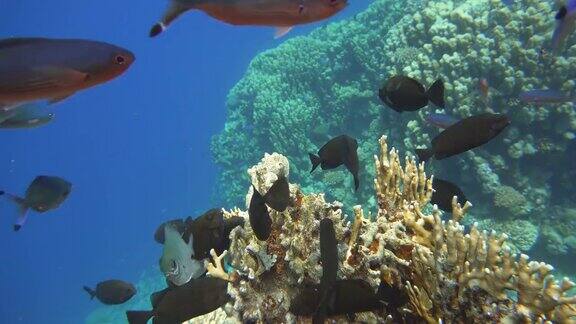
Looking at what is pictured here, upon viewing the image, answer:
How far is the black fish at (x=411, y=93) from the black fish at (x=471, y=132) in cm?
56

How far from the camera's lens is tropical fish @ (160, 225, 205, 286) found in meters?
3.28

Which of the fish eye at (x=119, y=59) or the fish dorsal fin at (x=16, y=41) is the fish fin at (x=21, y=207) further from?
the fish eye at (x=119, y=59)

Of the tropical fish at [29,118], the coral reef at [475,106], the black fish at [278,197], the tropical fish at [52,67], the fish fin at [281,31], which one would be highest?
the tropical fish at [29,118]

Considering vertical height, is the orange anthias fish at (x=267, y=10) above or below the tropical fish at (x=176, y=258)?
above

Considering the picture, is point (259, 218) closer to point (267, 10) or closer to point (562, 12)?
point (267, 10)

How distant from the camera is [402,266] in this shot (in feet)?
10.7

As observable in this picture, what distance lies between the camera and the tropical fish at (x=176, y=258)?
3281 mm

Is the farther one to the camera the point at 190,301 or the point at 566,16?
the point at 566,16

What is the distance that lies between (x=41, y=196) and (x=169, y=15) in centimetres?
491

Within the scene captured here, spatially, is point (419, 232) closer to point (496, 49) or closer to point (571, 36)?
point (496, 49)

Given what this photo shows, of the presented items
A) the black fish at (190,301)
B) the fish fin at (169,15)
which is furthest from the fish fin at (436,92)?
the fish fin at (169,15)

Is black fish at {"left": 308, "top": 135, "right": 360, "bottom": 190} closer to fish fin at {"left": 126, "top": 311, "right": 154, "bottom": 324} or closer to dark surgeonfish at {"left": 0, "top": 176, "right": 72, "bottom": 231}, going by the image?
fish fin at {"left": 126, "top": 311, "right": 154, "bottom": 324}

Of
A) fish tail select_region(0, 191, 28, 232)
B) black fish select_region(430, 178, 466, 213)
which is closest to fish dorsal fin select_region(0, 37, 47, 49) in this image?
black fish select_region(430, 178, 466, 213)

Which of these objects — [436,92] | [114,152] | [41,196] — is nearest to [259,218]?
[436,92]
